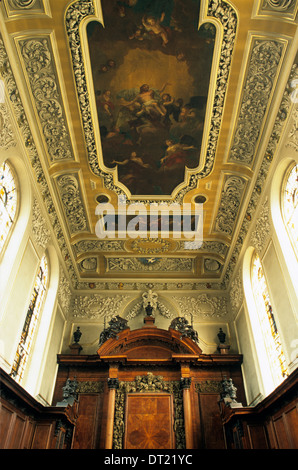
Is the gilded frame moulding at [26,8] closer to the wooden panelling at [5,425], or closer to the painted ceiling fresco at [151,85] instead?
the painted ceiling fresco at [151,85]

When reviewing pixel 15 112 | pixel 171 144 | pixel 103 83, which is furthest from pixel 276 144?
pixel 15 112

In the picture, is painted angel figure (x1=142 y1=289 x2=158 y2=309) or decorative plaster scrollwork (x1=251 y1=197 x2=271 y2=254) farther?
painted angel figure (x1=142 y1=289 x2=158 y2=309)

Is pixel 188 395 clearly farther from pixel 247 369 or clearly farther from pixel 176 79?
pixel 176 79

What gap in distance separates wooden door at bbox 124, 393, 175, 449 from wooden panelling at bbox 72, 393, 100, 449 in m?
1.01

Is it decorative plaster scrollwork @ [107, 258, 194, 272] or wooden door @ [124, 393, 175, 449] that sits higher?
decorative plaster scrollwork @ [107, 258, 194, 272]

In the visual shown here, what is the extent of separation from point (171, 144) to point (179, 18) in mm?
3277

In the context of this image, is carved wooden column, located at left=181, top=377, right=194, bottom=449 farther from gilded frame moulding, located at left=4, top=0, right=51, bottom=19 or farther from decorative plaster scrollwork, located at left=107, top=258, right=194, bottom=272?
gilded frame moulding, located at left=4, top=0, right=51, bottom=19

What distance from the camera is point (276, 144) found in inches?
338

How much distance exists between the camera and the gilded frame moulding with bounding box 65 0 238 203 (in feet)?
24.1

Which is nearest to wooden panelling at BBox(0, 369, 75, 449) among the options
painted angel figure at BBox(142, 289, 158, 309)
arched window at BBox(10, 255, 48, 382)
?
arched window at BBox(10, 255, 48, 382)

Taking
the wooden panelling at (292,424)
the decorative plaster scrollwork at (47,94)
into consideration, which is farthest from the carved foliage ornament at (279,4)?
the wooden panelling at (292,424)

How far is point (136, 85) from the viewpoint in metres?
8.84

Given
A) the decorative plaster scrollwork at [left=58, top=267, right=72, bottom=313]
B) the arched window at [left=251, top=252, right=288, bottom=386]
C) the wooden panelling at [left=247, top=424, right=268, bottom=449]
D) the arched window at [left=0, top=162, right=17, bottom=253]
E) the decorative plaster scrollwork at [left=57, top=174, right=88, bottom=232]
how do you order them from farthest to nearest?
the decorative plaster scrollwork at [left=58, top=267, right=72, bottom=313] → the decorative plaster scrollwork at [left=57, top=174, right=88, bottom=232] → the arched window at [left=251, top=252, right=288, bottom=386] → the wooden panelling at [left=247, top=424, right=268, bottom=449] → the arched window at [left=0, top=162, right=17, bottom=253]

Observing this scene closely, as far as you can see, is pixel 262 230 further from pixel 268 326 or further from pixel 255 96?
pixel 255 96
